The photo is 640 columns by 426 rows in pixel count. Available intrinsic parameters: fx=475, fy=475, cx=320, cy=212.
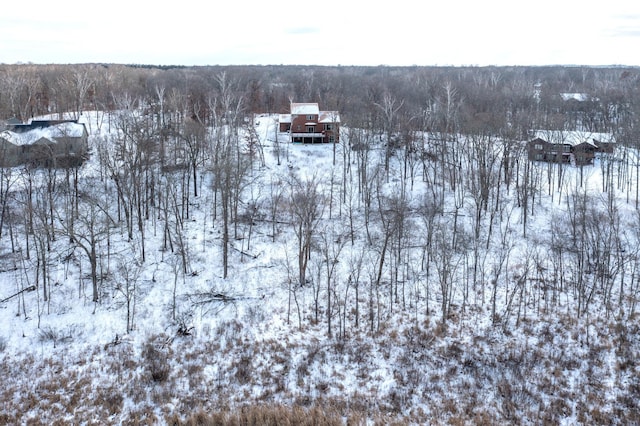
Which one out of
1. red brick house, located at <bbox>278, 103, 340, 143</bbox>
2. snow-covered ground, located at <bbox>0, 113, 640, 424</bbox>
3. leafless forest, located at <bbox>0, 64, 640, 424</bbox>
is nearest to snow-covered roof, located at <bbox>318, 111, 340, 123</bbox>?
red brick house, located at <bbox>278, 103, 340, 143</bbox>

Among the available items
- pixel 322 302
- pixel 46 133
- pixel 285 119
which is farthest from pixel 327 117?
pixel 322 302

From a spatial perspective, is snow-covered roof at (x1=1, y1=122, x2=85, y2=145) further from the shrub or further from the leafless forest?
the shrub

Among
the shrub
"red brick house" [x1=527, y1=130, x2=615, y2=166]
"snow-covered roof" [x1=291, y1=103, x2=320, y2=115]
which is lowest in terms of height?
the shrub

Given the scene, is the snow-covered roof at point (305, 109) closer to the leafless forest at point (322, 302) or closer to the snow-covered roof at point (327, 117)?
the snow-covered roof at point (327, 117)

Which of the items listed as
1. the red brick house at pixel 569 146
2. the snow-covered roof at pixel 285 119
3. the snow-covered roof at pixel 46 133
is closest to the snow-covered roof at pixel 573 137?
the red brick house at pixel 569 146

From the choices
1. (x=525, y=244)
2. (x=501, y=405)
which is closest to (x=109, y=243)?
(x=501, y=405)

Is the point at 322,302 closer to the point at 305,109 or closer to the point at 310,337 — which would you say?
the point at 310,337
